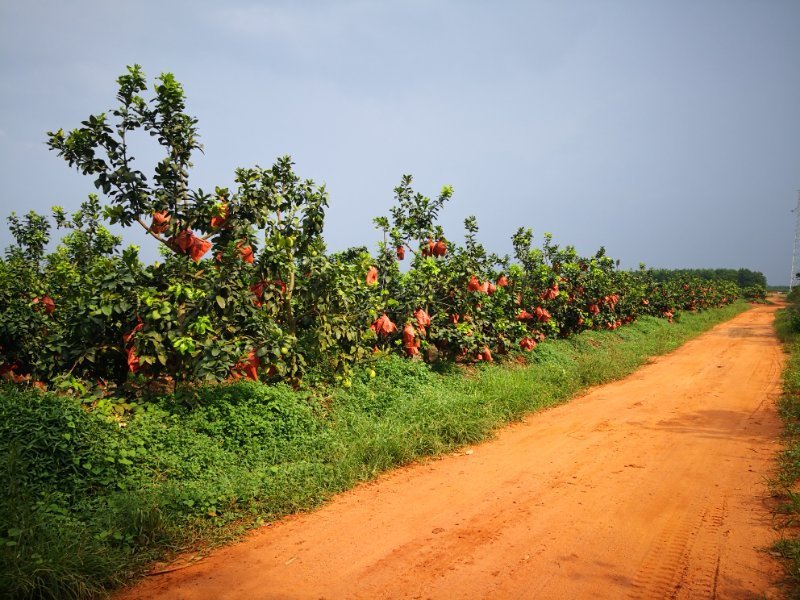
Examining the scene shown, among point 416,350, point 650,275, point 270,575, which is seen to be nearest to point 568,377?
point 416,350

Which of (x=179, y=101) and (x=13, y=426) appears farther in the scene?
(x=179, y=101)

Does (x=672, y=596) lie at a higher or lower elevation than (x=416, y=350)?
lower

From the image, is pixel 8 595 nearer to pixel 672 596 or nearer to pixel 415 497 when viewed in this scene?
pixel 415 497

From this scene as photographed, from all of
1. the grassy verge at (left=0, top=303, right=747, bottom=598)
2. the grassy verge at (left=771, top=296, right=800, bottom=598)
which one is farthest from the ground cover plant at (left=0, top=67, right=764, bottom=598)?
the grassy verge at (left=771, top=296, right=800, bottom=598)

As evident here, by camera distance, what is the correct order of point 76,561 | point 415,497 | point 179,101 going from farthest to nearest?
point 179,101 → point 415,497 → point 76,561

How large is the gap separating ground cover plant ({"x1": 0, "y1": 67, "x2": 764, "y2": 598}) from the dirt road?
19.7 inches

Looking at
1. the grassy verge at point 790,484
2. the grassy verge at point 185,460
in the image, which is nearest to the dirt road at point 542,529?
the grassy verge at point 790,484

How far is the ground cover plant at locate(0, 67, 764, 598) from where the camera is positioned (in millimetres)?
3982

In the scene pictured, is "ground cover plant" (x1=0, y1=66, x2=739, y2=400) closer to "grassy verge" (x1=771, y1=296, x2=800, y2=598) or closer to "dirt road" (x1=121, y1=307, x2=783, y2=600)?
"dirt road" (x1=121, y1=307, x2=783, y2=600)

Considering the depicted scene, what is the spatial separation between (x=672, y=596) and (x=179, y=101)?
6639mm

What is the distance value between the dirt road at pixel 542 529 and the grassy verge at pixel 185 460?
0.30 m

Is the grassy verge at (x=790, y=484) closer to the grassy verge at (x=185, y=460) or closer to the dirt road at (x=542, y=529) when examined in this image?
the dirt road at (x=542, y=529)

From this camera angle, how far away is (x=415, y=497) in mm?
4820

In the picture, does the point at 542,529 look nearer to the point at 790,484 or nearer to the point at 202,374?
the point at 790,484
